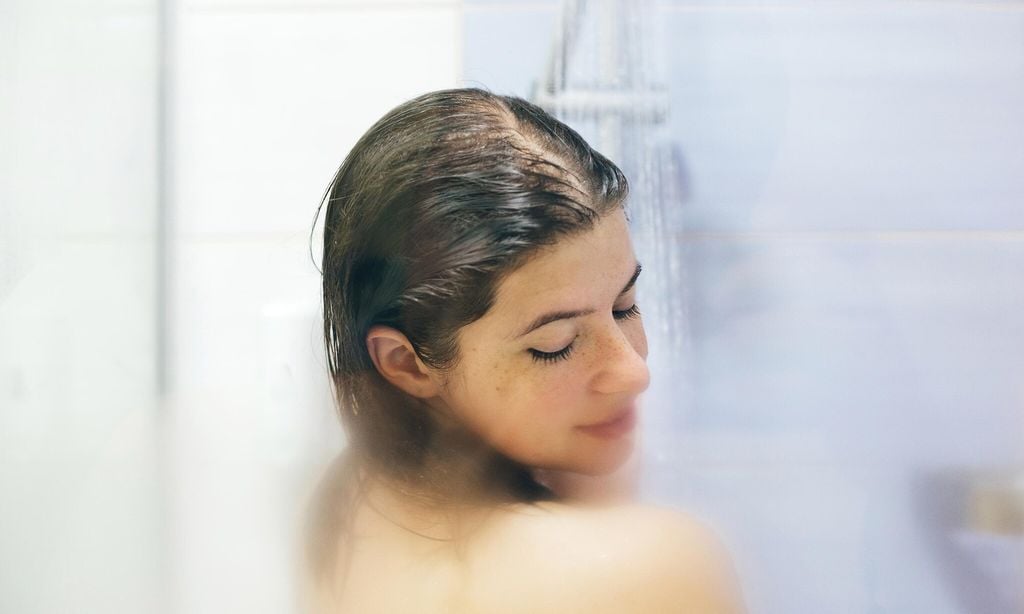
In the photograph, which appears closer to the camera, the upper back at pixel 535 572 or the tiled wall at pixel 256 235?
the upper back at pixel 535 572

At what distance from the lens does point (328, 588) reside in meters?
0.64

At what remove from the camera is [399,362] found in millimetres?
626

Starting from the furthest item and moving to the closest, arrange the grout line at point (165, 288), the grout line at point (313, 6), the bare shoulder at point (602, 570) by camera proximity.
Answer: the grout line at point (313, 6) → the grout line at point (165, 288) → the bare shoulder at point (602, 570)

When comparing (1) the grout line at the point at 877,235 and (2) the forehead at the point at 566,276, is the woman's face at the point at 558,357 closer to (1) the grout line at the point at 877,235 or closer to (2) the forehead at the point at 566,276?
(2) the forehead at the point at 566,276

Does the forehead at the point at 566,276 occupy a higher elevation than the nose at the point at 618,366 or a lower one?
higher

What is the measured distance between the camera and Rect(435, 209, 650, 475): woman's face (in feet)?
1.93

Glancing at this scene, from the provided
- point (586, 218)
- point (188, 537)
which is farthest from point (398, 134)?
point (188, 537)

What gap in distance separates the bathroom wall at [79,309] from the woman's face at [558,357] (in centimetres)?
31

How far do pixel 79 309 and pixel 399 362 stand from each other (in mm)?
291

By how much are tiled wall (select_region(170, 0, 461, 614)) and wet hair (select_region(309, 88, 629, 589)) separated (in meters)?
0.07

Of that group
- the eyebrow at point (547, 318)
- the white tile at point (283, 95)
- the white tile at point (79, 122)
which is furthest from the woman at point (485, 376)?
the white tile at point (79, 122)

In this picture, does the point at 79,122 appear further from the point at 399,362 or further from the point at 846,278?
the point at 846,278

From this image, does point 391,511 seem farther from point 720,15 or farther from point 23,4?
point 720,15

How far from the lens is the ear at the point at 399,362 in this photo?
0.61 metres
